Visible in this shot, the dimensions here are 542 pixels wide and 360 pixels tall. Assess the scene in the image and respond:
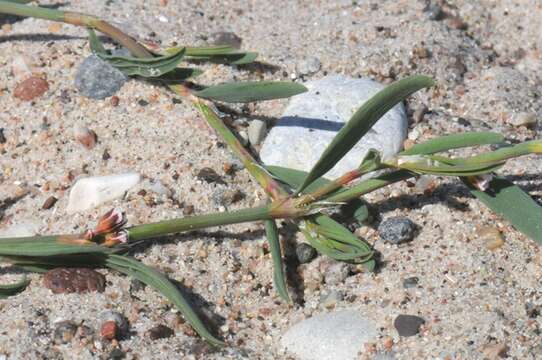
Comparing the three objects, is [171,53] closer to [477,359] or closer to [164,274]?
[164,274]

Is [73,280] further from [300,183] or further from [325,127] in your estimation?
[325,127]

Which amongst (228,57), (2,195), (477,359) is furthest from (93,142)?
(477,359)

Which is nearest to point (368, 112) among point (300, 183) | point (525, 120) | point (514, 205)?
point (300, 183)

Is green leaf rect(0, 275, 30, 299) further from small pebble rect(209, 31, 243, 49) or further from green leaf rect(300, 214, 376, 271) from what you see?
small pebble rect(209, 31, 243, 49)

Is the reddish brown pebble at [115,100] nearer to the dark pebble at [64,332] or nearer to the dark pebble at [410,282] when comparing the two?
the dark pebble at [64,332]

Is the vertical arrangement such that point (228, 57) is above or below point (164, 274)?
above

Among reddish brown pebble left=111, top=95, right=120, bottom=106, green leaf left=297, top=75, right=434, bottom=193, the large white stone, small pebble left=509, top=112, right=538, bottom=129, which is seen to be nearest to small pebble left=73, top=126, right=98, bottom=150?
reddish brown pebble left=111, top=95, right=120, bottom=106
